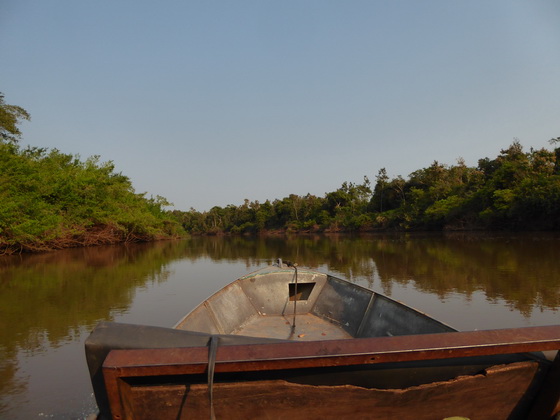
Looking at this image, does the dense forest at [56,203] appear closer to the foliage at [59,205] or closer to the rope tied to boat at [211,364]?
the foliage at [59,205]

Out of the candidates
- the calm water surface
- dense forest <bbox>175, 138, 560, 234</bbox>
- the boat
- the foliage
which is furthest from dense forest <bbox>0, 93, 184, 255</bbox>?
dense forest <bbox>175, 138, 560, 234</bbox>

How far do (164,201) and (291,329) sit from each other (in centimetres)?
4001

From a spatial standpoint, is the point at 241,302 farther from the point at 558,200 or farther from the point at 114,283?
the point at 558,200

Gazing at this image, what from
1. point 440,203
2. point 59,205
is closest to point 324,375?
point 59,205

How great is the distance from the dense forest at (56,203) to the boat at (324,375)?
1670 centimetres

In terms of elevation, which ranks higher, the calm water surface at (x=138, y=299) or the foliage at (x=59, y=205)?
the foliage at (x=59, y=205)

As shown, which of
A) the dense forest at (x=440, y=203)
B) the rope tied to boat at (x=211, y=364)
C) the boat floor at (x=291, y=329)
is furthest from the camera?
the dense forest at (x=440, y=203)

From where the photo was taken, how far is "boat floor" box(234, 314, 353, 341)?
4645 millimetres

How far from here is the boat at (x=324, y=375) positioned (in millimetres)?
1401

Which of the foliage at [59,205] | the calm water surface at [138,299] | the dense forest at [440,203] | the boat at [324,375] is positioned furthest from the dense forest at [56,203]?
the dense forest at [440,203]

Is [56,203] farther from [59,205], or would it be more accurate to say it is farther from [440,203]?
[440,203]

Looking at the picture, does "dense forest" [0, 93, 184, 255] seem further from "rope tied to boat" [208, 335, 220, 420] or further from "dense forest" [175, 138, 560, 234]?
"dense forest" [175, 138, 560, 234]

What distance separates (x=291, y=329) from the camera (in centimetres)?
498

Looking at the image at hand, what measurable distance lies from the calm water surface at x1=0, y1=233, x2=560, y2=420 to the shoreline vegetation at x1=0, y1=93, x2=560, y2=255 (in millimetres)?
5363
